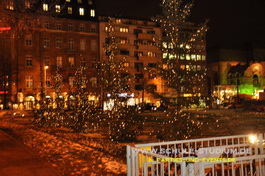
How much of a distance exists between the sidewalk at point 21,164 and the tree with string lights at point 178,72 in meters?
5.55

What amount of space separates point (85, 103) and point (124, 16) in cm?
5086

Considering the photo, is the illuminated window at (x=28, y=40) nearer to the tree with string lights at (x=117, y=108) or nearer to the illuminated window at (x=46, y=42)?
the illuminated window at (x=46, y=42)

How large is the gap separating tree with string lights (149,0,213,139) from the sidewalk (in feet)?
18.2

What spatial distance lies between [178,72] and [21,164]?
24.1 ft

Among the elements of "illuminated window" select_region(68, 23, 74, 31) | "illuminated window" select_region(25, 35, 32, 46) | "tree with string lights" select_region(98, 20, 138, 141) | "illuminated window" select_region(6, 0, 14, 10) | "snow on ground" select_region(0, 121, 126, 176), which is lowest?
"snow on ground" select_region(0, 121, 126, 176)

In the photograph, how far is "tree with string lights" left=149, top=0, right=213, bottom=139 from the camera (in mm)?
→ 12148

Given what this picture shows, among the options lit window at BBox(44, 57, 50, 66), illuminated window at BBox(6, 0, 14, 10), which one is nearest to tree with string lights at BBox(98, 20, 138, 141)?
illuminated window at BBox(6, 0, 14, 10)

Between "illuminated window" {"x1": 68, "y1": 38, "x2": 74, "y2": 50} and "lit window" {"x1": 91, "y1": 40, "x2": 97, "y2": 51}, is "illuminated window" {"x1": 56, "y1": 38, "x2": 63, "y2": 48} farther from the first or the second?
"lit window" {"x1": 91, "y1": 40, "x2": 97, "y2": 51}

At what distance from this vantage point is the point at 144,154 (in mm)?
5559

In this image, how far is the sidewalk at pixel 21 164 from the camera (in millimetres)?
8430

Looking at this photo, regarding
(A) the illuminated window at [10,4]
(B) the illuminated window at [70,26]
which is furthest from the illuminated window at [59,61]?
(A) the illuminated window at [10,4]

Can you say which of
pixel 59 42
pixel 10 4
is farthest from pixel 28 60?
pixel 10 4

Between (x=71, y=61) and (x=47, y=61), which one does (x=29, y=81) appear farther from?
(x=71, y=61)

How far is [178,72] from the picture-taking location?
39.6 ft
